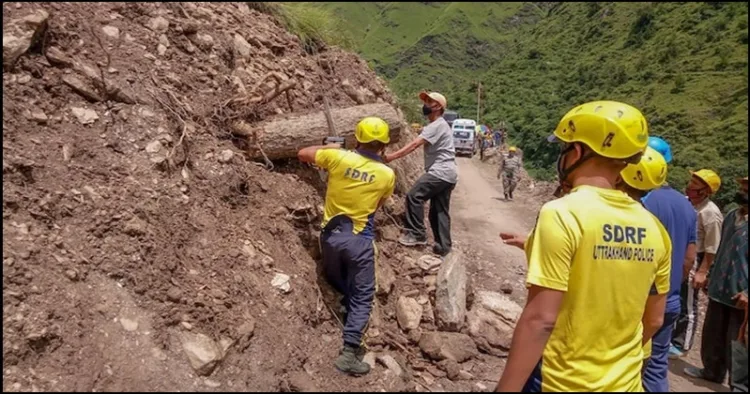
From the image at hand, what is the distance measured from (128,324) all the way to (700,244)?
495cm

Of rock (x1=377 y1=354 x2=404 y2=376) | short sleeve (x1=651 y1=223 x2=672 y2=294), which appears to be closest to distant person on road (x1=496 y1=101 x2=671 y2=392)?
short sleeve (x1=651 y1=223 x2=672 y2=294)

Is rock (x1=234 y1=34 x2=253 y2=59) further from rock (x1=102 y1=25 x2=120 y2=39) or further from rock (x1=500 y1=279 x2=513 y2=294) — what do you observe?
rock (x1=500 y1=279 x2=513 y2=294)

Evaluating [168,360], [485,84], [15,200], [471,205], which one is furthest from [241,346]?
[485,84]

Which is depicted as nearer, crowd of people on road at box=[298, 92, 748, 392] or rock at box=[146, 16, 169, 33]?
crowd of people on road at box=[298, 92, 748, 392]

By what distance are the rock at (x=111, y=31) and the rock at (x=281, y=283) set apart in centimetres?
258

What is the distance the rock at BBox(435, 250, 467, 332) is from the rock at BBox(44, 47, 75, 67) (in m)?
3.54

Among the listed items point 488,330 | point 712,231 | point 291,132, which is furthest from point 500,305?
point 291,132

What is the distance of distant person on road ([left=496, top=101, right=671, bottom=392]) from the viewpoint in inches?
66.1

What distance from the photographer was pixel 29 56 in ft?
12.3

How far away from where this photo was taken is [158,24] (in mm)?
4832

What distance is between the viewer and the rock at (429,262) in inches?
196

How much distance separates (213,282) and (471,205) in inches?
367

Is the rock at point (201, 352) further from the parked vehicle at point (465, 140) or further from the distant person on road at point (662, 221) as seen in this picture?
the parked vehicle at point (465, 140)

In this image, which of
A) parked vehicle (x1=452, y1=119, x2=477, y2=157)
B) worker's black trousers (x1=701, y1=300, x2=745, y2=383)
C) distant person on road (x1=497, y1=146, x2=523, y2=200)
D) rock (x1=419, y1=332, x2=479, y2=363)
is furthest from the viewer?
parked vehicle (x1=452, y1=119, x2=477, y2=157)
